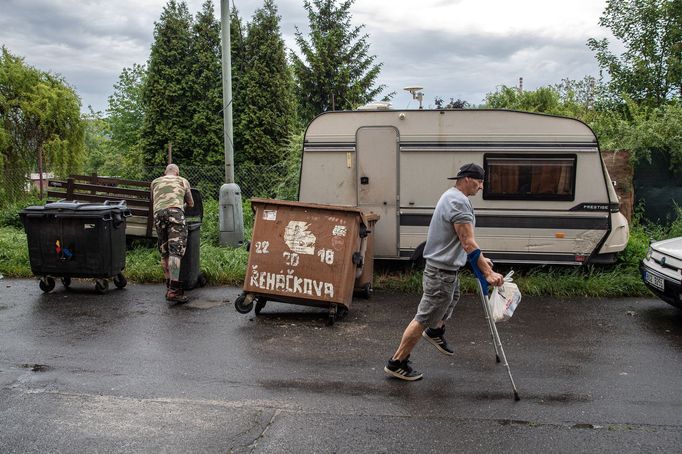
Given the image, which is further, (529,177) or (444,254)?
(529,177)

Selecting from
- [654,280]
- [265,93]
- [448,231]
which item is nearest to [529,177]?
[654,280]

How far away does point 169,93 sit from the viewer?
55.6 ft

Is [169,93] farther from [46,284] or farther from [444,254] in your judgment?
[444,254]

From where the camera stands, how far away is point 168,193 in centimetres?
826

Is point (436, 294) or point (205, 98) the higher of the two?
point (205, 98)

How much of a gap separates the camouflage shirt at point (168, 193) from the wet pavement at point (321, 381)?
1333 mm

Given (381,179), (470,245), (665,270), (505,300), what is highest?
(381,179)

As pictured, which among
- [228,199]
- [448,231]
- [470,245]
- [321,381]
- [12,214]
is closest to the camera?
[470,245]

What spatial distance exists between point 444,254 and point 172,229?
434cm

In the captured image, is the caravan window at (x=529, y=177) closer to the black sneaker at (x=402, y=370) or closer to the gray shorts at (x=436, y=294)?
the gray shorts at (x=436, y=294)

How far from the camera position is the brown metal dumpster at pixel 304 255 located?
23.4ft

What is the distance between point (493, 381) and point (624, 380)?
1188mm

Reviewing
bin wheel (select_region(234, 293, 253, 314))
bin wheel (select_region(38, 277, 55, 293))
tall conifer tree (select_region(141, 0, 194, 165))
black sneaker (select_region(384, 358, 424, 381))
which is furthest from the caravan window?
tall conifer tree (select_region(141, 0, 194, 165))

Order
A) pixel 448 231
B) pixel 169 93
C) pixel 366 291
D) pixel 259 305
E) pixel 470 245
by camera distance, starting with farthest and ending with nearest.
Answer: pixel 169 93 < pixel 366 291 < pixel 259 305 < pixel 448 231 < pixel 470 245
